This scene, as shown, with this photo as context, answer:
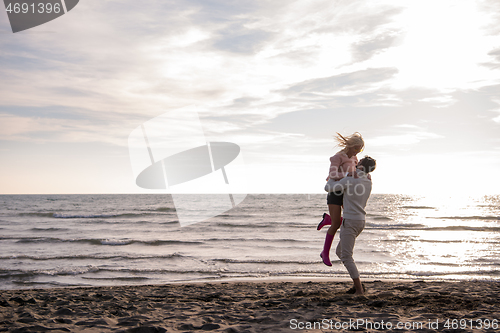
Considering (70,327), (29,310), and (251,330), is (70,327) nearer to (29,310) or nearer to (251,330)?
(29,310)

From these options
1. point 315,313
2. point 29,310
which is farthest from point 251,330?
point 29,310

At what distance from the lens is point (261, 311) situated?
407 cm

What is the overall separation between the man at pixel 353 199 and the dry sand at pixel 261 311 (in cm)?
75

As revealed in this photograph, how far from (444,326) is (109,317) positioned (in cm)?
363

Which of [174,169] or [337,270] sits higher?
[174,169]

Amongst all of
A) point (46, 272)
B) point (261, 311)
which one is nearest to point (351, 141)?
point (261, 311)

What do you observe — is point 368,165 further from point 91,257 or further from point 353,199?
point 91,257

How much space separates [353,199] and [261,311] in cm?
182

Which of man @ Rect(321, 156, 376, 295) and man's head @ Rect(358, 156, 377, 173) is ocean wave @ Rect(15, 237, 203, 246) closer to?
man @ Rect(321, 156, 376, 295)

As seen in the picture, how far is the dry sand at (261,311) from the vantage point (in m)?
3.36

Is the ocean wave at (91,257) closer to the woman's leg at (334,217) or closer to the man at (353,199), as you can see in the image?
the woman's leg at (334,217)

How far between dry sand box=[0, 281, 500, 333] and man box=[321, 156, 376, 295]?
0.75m

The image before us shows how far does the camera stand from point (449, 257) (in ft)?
35.7

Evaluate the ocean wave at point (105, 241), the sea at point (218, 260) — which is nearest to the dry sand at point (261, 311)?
the sea at point (218, 260)
